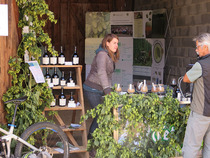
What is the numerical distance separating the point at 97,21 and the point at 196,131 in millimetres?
5902

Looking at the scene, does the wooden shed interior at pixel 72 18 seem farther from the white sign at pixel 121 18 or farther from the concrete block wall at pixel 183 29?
the concrete block wall at pixel 183 29

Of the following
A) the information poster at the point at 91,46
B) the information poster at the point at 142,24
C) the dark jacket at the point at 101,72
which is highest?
the information poster at the point at 142,24

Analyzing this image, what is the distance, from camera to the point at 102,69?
4461mm

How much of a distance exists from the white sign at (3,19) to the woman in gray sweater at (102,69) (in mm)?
1084

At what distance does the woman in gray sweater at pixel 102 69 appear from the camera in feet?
14.6

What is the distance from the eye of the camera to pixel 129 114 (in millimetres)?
4000

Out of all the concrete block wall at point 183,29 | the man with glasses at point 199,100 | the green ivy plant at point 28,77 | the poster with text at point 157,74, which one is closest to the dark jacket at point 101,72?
the green ivy plant at point 28,77

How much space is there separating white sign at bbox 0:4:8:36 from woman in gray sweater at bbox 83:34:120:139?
1084 millimetres

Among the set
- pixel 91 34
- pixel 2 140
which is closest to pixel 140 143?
pixel 2 140

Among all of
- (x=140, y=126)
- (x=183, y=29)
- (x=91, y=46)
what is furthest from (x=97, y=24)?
(x=140, y=126)

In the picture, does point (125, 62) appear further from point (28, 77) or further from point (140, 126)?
point (140, 126)

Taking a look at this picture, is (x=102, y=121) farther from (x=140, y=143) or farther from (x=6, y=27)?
(x=6, y=27)

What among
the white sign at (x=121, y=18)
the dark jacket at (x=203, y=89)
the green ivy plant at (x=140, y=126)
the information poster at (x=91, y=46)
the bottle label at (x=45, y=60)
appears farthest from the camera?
the information poster at (x=91, y=46)

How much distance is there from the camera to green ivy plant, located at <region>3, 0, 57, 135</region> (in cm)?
424
